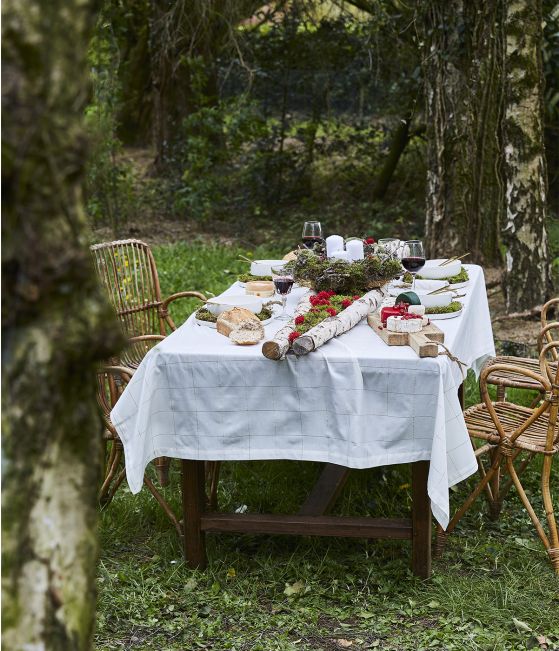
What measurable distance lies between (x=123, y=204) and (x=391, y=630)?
817 cm

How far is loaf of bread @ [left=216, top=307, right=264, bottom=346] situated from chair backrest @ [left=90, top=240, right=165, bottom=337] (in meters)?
1.09

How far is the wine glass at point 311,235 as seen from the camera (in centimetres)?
462

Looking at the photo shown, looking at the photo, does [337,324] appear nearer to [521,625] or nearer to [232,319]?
[232,319]

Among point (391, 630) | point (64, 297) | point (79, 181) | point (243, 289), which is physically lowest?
point (391, 630)

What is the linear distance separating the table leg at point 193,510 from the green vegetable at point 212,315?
586 mm

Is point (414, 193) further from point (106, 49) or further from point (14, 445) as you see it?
point (14, 445)

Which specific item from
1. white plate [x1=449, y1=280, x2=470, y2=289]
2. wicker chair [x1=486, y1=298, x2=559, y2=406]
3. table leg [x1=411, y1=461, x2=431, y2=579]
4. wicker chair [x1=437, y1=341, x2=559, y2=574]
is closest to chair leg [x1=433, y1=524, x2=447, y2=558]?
wicker chair [x1=437, y1=341, x2=559, y2=574]

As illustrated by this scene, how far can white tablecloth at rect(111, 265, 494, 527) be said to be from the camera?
3.23m

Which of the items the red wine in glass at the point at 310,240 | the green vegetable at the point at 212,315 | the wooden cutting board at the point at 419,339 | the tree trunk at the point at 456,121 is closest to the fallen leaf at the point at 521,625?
the wooden cutting board at the point at 419,339

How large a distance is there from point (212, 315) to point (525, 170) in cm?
365

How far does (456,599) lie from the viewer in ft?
11.1

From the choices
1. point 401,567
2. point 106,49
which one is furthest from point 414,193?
point 401,567

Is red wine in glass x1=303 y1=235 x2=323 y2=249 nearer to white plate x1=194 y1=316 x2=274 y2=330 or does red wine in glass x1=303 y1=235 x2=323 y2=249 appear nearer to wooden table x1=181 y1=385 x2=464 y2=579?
white plate x1=194 y1=316 x2=274 y2=330

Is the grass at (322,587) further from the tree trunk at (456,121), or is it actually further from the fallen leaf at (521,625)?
the tree trunk at (456,121)
